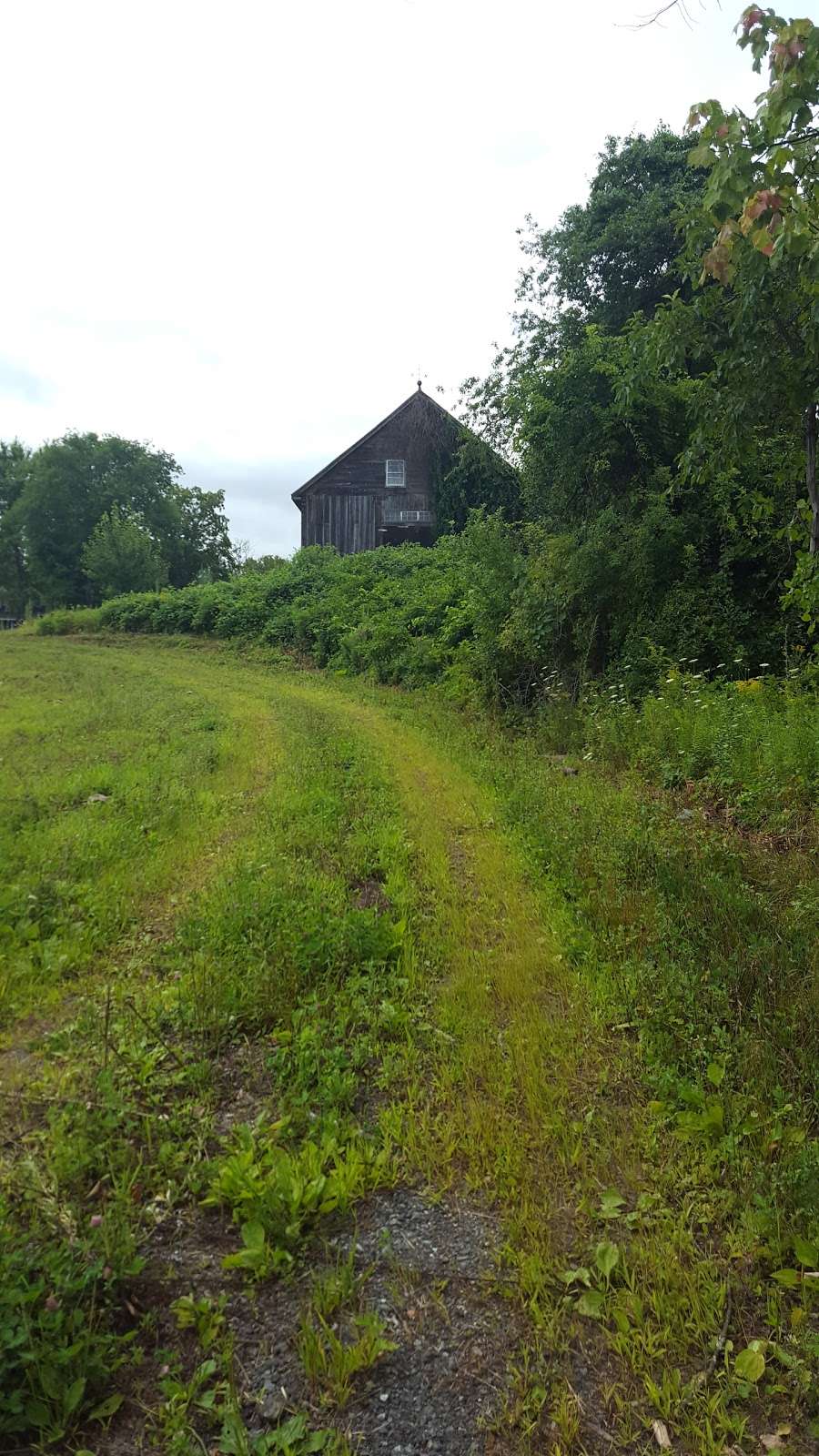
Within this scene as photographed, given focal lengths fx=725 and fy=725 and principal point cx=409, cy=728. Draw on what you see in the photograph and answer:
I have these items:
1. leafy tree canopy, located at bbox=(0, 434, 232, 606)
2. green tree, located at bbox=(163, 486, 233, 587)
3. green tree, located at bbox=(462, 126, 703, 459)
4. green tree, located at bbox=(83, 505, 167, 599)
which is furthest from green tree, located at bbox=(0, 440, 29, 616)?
green tree, located at bbox=(462, 126, 703, 459)

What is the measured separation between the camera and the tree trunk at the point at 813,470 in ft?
16.6

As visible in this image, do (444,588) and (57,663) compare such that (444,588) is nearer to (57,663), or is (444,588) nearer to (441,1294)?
(57,663)

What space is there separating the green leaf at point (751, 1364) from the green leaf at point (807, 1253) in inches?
14.4

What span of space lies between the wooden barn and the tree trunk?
2668 centimetres

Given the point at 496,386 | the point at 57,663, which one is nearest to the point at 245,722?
the point at 57,663

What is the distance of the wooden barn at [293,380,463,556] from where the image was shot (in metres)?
31.3

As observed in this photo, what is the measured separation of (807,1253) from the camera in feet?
7.54

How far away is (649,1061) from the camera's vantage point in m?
3.25

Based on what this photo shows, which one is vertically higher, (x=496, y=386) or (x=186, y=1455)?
(x=496, y=386)

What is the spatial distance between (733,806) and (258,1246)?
5.26m

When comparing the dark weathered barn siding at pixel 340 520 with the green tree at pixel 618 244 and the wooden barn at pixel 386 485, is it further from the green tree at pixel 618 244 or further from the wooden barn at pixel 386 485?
the green tree at pixel 618 244

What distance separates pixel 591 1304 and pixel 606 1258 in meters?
0.16

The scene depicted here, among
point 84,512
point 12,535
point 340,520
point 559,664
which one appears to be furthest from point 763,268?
point 12,535

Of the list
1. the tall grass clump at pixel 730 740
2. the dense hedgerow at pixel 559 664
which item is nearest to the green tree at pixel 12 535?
the dense hedgerow at pixel 559 664
